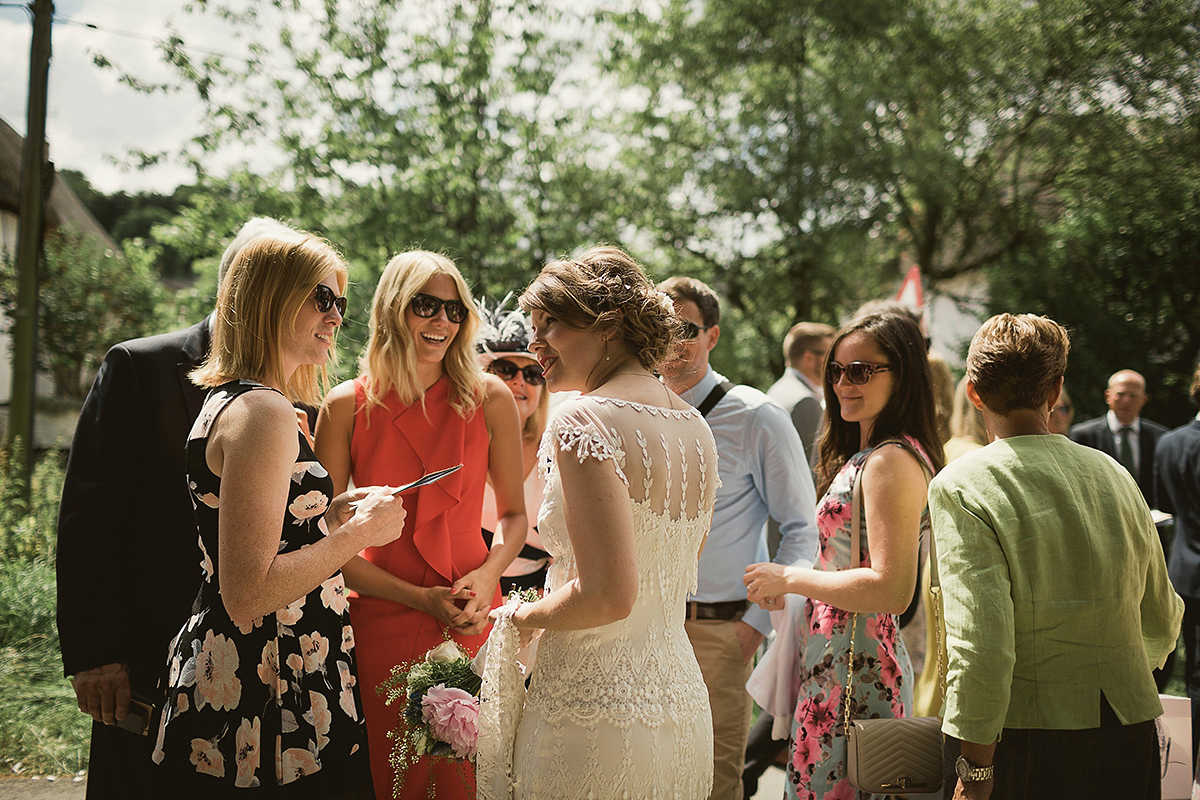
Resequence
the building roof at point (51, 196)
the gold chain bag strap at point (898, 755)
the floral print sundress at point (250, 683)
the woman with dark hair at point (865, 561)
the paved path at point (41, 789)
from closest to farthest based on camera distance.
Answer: the floral print sundress at point (250, 683)
the gold chain bag strap at point (898, 755)
the woman with dark hair at point (865, 561)
the paved path at point (41, 789)
the building roof at point (51, 196)

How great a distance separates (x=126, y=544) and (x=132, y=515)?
0.30 feet

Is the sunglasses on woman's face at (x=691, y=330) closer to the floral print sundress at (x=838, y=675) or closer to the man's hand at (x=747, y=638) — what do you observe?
the floral print sundress at (x=838, y=675)

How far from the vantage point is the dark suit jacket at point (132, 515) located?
8.38 feet

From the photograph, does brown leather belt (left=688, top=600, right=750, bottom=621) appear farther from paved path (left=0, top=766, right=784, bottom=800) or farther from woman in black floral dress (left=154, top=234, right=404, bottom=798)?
paved path (left=0, top=766, right=784, bottom=800)

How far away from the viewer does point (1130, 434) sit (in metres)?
8.38

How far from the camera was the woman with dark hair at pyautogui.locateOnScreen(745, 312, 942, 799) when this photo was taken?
2707mm

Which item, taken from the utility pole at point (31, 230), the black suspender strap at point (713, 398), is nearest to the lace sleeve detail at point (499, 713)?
the black suspender strap at point (713, 398)

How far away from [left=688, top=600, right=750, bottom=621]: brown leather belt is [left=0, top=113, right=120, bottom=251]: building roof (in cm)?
1057

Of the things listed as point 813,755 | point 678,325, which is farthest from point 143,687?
point 813,755

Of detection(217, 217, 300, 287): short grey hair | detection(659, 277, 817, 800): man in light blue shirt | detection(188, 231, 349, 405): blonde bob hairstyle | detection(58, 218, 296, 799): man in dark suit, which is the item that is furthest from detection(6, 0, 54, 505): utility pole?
detection(659, 277, 817, 800): man in light blue shirt

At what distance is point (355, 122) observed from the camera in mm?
13711

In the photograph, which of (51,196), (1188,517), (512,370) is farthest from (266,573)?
(51,196)

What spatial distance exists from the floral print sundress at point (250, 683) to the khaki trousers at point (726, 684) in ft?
5.70

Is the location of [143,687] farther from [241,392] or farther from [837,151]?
[837,151]
